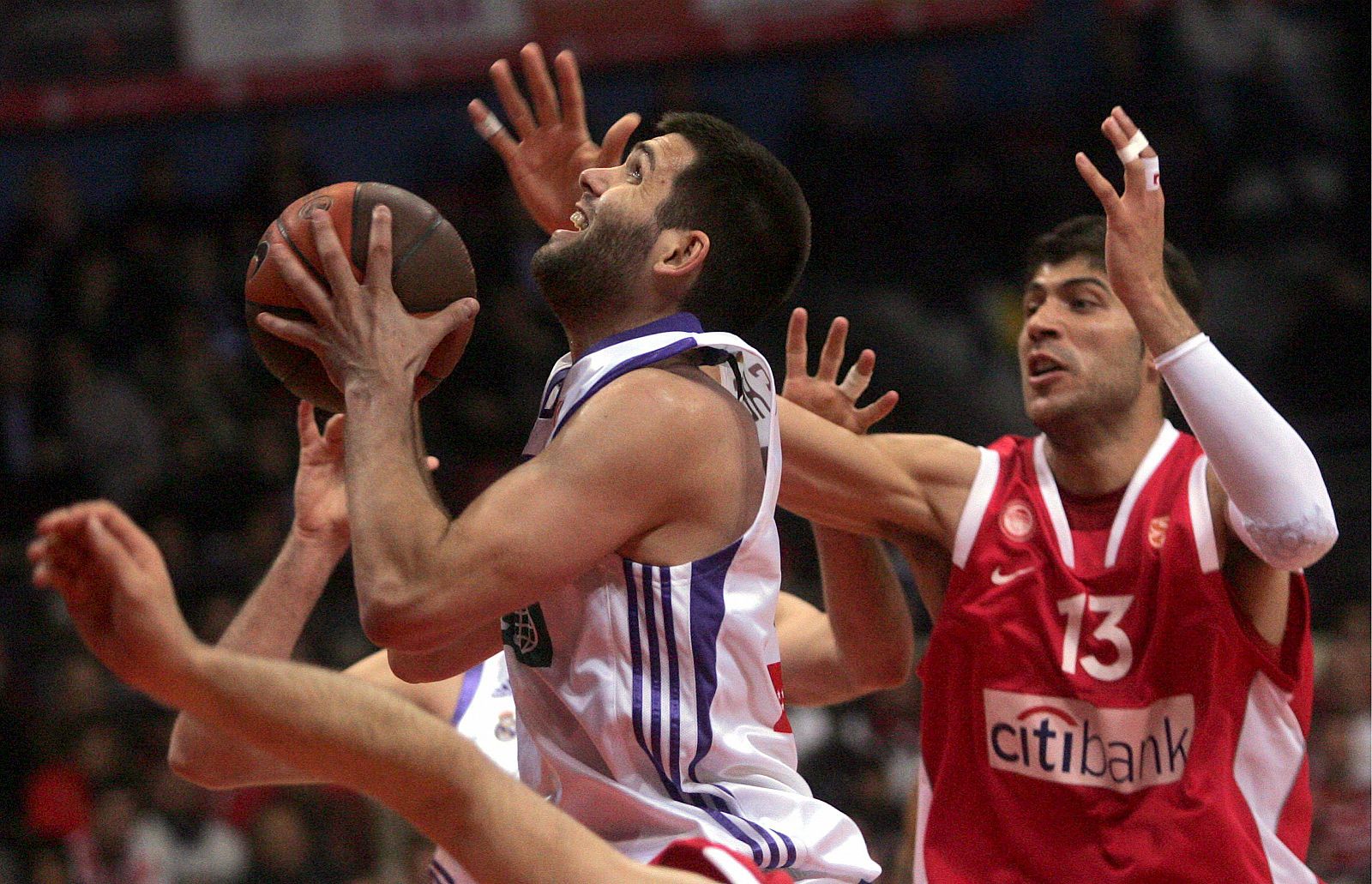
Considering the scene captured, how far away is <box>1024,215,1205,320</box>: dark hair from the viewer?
3.86 metres

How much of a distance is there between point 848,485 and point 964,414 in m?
5.86

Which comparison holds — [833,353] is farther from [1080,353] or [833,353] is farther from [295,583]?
[295,583]

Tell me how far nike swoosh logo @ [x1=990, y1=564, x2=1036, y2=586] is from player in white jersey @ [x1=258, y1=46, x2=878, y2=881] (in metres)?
0.97

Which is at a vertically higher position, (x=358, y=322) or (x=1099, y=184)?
(x=1099, y=184)

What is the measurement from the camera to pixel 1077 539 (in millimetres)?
3684

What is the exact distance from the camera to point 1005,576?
12.0 ft

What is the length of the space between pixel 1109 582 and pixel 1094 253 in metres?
0.83

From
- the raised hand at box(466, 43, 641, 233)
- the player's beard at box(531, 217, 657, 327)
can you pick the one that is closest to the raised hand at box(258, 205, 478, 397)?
the player's beard at box(531, 217, 657, 327)

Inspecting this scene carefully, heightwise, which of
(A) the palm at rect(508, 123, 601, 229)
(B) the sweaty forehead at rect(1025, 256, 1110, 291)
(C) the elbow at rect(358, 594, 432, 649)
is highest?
(A) the palm at rect(508, 123, 601, 229)

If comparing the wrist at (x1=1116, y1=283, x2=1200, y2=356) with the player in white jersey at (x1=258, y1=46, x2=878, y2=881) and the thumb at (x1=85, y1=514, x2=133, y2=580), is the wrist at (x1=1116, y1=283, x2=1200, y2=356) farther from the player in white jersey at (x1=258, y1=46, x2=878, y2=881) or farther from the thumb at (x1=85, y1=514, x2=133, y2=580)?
the thumb at (x1=85, y1=514, x2=133, y2=580)

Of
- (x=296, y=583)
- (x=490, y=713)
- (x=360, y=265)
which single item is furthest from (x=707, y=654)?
(x=296, y=583)

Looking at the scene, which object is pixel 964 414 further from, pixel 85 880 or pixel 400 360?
pixel 400 360

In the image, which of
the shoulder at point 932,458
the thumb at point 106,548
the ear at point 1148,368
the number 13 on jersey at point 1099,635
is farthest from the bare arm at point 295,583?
the ear at point 1148,368

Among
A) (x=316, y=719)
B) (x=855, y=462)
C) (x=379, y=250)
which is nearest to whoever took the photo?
(x=316, y=719)
